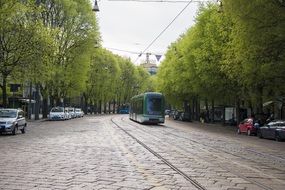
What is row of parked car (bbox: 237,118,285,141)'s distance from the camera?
3444 centimetres

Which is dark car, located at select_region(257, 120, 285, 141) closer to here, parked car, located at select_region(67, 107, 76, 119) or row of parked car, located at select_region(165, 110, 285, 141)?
row of parked car, located at select_region(165, 110, 285, 141)

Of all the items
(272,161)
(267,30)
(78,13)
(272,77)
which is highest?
(78,13)

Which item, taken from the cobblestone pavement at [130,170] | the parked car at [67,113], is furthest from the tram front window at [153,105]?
the cobblestone pavement at [130,170]

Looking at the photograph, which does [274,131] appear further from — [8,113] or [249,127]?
[8,113]

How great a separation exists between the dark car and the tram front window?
15036 millimetres

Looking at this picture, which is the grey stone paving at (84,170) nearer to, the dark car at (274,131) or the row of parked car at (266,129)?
the dark car at (274,131)

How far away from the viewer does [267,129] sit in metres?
36.7

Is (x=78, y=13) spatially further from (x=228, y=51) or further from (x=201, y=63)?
(x=228, y=51)

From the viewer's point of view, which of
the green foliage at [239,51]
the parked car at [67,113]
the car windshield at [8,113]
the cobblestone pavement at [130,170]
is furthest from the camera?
the parked car at [67,113]

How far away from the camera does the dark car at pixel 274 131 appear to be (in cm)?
3416

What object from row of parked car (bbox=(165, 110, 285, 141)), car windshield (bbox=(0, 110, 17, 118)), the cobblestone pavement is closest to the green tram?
row of parked car (bbox=(165, 110, 285, 141))

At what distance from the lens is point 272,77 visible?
3719cm

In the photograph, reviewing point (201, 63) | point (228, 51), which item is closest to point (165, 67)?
point (201, 63)

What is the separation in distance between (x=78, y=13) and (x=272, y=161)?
49564 mm
